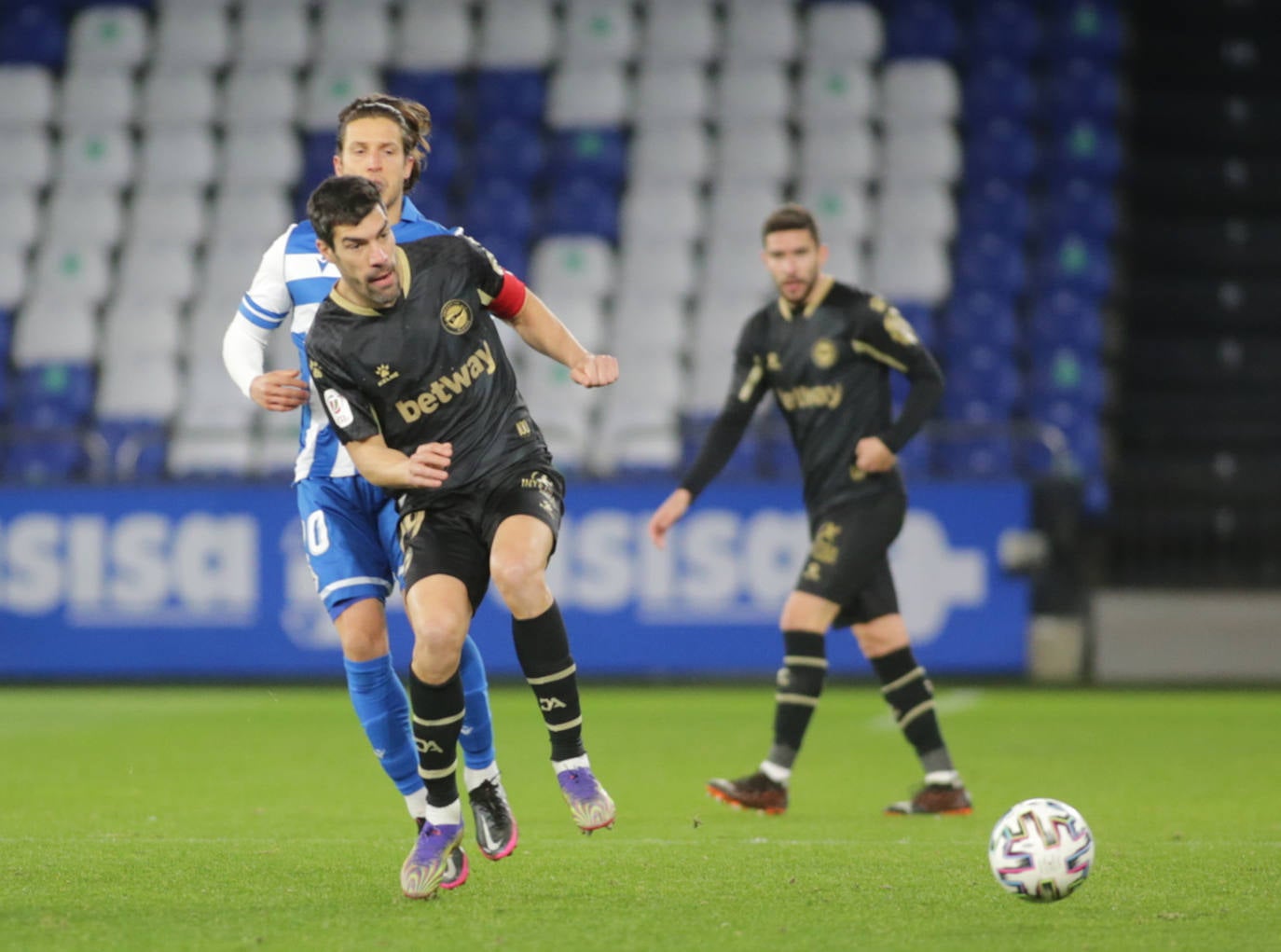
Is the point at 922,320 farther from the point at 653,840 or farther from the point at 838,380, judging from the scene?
the point at 653,840

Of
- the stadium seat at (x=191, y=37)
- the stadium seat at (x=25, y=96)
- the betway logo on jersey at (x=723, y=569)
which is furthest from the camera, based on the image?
the stadium seat at (x=191, y=37)

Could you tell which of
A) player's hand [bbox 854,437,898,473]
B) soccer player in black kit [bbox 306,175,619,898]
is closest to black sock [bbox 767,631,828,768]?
player's hand [bbox 854,437,898,473]

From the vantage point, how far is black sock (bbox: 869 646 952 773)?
701cm

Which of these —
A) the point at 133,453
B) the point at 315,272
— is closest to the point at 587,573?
the point at 133,453

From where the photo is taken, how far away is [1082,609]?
41.4ft

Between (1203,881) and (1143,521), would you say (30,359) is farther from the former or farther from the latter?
(1203,881)

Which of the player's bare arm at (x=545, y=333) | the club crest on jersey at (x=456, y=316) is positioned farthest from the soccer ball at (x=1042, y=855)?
the club crest on jersey at (x=456, y=316)

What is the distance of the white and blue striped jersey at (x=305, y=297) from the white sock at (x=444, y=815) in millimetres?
1027

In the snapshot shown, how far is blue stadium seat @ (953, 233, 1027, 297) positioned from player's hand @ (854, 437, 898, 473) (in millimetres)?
8730

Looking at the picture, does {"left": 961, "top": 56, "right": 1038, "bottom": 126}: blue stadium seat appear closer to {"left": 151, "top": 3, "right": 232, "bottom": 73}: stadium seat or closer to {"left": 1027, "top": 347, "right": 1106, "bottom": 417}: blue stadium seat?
{"left": 1027, "top": 347, "right": 1106, "bottom": 417}: blue stadium seat

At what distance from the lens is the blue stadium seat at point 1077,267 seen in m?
15.2

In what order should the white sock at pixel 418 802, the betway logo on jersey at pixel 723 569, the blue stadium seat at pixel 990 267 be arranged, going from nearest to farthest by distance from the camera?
1. the white sock at pixel 418 802
2. the betway logo on jersey at pixel 723 569
3. the blue stadium seat at pixel 990 267

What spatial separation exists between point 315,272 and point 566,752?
63.1 inches

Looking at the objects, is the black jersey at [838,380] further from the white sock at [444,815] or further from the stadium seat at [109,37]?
the stadium seat at [109,37]
